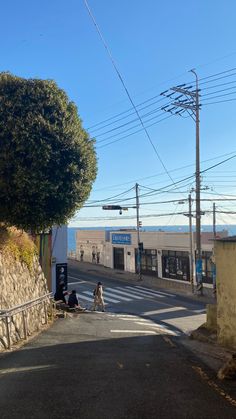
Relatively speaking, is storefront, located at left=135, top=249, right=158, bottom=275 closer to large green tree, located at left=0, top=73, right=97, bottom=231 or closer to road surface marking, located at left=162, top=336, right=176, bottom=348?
road surface marking, located at left=162, top=336, right=176, bottom=348

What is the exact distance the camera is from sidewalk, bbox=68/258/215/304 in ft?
117

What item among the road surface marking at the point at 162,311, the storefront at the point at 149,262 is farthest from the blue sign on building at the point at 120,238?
the road surface marking at the point at 162,311

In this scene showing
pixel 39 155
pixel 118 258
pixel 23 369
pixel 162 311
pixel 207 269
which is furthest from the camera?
pixel 118 258

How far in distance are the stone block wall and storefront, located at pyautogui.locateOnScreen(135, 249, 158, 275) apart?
32.0 m

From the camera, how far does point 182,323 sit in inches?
968

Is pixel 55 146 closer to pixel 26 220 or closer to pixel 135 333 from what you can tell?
pixel 26 220

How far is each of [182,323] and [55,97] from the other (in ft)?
49.1

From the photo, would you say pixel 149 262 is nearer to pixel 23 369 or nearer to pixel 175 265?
pixel 175 265

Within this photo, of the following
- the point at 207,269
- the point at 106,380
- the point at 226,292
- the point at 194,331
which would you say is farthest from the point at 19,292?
the point at 207,269

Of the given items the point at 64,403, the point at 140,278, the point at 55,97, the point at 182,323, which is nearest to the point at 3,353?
the point at 64,403

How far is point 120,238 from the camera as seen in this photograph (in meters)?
56.2

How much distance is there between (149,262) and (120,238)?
701cm

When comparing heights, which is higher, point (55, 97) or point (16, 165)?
point (55, 97)

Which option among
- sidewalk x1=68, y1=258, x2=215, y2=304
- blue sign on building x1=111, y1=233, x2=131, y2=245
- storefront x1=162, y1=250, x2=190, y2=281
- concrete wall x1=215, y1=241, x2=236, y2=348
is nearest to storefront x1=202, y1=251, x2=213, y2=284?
sidewalk x1=68, y1=258, x2=215, y2=304
